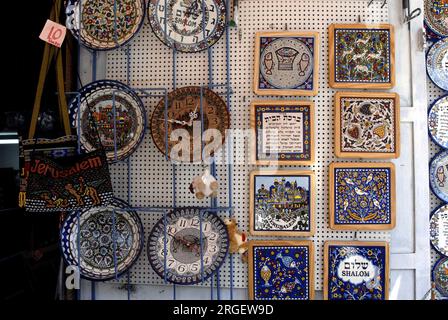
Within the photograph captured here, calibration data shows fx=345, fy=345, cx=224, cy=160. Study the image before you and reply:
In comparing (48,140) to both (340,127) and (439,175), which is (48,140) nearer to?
(340,127)

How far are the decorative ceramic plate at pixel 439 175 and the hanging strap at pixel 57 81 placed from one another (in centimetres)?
167

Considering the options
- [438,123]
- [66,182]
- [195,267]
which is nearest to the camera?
[66,182]

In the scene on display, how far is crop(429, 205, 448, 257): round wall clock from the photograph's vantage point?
165cm

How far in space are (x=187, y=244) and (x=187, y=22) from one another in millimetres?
982

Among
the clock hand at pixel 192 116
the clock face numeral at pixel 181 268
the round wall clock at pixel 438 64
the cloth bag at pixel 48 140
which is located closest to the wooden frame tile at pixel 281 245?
the clock face numeral at pixel 181 268

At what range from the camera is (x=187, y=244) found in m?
1.51

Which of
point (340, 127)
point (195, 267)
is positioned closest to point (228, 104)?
point (340, 127)

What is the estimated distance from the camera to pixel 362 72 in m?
1.54

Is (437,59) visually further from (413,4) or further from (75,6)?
(75,6)

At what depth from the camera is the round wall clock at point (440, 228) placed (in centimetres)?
165

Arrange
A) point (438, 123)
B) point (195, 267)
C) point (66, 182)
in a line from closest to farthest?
point (66, 182)
point (195, 267)
point (438, 123)

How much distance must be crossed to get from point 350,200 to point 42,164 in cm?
129

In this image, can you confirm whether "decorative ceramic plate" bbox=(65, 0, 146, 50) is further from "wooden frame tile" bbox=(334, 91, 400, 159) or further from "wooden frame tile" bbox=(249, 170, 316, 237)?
"wooden frame tile" bbox=(334, 91, 400, 159)

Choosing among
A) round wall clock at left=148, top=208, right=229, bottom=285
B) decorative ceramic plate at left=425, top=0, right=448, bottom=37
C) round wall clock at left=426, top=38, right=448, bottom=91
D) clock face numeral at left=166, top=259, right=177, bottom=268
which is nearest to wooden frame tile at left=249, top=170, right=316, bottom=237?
round wall clock at left=148, top=208, right=229, bottom=285
